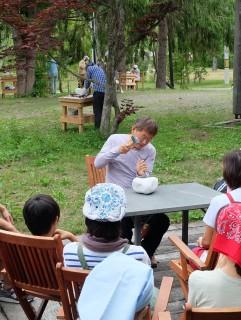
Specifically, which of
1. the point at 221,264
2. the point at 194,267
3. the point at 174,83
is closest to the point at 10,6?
the point at 194,267

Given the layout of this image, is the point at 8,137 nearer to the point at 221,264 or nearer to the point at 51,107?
the point at 51,107

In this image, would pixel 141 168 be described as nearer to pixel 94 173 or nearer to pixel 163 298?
pixel 94 173

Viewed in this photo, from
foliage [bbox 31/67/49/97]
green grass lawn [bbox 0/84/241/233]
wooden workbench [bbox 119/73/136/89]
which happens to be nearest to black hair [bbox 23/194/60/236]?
green grass lawn [bbox 0/84/241/233]

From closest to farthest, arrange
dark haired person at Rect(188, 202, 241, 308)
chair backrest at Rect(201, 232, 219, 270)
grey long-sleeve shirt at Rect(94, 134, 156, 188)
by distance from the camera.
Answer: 1. dark haired person at Rect(188, 202, 241, 308)
2. chair backrest at Rect(201, 232, 219, 270)
3. grey long-sleeve shirt at Rect(94, 134, 156, 188)

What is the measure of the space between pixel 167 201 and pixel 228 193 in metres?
0.87

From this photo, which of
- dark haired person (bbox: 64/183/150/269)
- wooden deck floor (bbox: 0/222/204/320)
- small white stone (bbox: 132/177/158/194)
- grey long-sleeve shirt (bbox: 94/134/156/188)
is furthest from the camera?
grey long-sleeve shirt (bbox: 94/134/156/188)

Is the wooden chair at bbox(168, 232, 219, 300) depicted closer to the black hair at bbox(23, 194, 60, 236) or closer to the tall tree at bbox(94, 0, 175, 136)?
the black hair at bbox(23, 194, 60, 236)

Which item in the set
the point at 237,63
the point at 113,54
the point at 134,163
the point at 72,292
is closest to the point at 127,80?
the point at 237,63

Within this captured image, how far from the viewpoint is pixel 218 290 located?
2.76 m

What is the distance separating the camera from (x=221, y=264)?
9.57 ft

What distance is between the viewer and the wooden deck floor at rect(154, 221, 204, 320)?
4137 mm

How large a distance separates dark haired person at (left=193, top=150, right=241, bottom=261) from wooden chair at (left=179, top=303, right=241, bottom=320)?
1233mm

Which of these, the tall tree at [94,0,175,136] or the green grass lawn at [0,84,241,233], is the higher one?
the tall tree at [94,0,175,136]

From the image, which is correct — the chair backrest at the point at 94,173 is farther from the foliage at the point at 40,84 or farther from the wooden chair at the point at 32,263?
the foliage at the point at 40,84
